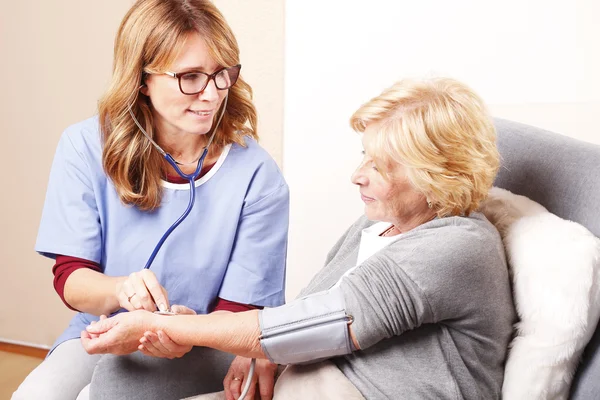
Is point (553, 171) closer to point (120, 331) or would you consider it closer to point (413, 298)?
point (413, 298)

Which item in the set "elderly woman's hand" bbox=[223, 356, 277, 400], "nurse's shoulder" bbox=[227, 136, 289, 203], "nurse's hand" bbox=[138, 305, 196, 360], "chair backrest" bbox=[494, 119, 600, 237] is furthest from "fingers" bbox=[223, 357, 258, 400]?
"chair backrest" bbox=[494, 119, 600, 237]

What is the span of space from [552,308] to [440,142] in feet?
1.15

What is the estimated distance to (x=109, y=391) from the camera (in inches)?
55.0

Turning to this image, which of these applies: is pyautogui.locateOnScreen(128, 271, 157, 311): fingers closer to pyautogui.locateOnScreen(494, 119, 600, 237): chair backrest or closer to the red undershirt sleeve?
the red undershirt sleeve

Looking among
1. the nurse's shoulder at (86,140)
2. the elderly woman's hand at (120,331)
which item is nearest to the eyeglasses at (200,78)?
the nurse's shoulder at (86,140)

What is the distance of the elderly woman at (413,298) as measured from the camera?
47.1 inches

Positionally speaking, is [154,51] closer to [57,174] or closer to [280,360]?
[57,174]

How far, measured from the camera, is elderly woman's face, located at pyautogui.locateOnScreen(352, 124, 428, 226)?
1.35m

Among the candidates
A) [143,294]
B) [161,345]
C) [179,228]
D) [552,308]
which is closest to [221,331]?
[161,345]

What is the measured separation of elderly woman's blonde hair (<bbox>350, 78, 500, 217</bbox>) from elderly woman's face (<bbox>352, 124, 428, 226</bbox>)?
2 centimetres

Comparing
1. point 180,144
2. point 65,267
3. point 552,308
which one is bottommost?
point 65,267

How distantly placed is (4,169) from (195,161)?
5.56 feet

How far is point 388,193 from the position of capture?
1.37 m

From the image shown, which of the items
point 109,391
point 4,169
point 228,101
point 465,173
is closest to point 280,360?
point 109,391
